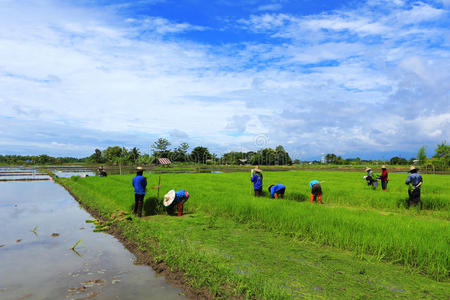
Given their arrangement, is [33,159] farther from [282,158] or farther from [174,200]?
[174,200]

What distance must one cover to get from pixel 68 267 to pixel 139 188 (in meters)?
3.86

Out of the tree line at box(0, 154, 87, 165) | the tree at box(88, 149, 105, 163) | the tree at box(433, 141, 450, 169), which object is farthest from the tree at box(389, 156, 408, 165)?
the tree line at box(0, 154, 87, 165)

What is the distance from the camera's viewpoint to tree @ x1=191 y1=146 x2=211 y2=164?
76938 mm

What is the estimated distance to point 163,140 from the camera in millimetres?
71312

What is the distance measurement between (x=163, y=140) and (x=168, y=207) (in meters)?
64.1

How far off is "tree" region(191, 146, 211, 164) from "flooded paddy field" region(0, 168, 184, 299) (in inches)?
2697

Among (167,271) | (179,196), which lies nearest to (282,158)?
(179,196)

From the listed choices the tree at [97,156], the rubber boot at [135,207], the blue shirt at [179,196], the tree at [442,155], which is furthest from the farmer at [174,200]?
the tree at [97,156]

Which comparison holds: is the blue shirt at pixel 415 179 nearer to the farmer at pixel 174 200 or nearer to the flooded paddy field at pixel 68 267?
the farmer at pixel 174 200

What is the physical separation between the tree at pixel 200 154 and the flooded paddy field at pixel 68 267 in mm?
68504

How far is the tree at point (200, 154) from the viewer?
76938mm

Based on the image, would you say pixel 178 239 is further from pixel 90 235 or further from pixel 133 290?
pixel 90 235

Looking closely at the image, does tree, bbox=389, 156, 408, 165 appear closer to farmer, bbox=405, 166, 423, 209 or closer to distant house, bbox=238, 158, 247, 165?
distant house, bbox=238, 158, 247, 165

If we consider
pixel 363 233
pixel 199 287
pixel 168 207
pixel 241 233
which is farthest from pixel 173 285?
pixel 168 207
